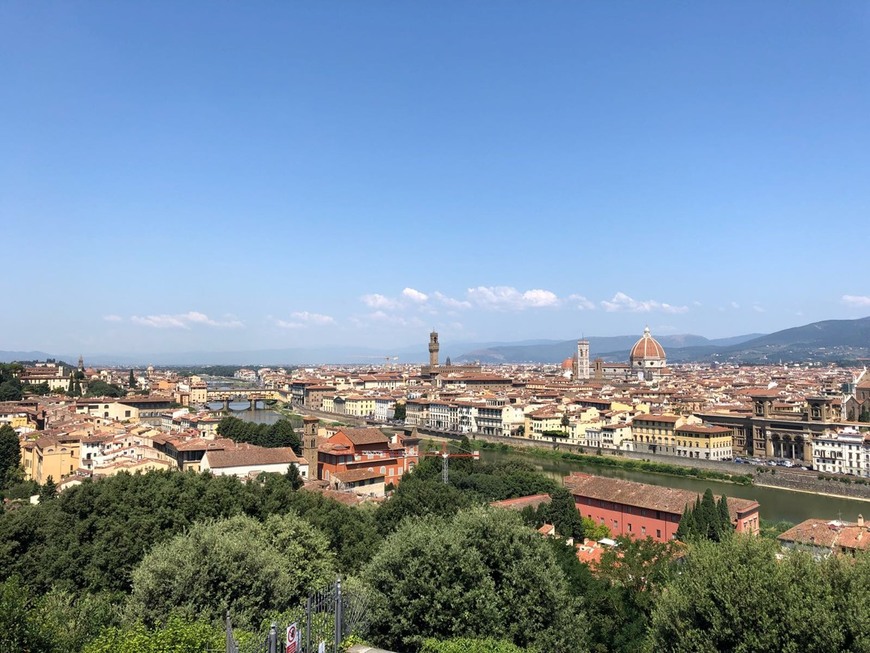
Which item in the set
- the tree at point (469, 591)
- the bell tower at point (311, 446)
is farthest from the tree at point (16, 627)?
the bell tower at point (311, 446)

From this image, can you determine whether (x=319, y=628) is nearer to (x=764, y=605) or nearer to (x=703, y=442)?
(x=764, y=605)

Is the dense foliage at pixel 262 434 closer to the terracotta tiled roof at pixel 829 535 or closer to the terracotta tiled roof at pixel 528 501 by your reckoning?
the terracotta tiled roof at pixel 528 501

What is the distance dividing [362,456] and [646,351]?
7659 centimetres

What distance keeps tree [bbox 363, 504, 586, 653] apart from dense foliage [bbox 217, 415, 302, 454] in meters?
25.3

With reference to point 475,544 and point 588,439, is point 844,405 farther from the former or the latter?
point 475,544

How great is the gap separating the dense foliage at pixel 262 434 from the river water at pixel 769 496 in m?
13.8

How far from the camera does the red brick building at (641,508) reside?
18828mm

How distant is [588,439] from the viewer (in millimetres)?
42812

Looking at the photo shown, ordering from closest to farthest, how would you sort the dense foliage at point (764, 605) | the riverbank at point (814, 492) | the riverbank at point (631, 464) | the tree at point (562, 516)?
the dense foliage at point (764, 605) → the tree at point (562, 516) → the riverbank at point (814, 492) → the riverbank at point (631, 464)

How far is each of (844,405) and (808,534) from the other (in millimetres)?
36588

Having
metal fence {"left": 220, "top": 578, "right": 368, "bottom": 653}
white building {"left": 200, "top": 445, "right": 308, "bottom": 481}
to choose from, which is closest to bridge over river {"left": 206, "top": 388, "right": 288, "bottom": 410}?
white building {"left": 200, "top": 445, "right": 308, "bottom": 481}

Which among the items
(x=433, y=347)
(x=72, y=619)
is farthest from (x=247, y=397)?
(x=72, y=619)

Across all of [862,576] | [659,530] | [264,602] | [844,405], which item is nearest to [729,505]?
[659,530]

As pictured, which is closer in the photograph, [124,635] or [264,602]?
[124,635]
